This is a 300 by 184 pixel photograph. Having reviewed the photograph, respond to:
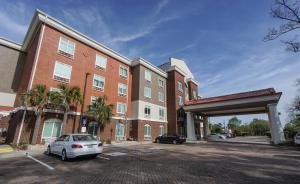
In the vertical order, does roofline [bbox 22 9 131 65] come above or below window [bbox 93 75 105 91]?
above

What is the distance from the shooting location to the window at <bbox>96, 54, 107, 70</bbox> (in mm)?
25281

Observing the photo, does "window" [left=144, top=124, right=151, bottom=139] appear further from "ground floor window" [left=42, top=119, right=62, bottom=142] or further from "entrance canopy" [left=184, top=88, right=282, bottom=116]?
"ground floor window" [left=42, top=119, right=62, bottom=142]

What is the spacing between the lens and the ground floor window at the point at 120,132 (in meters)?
25.9

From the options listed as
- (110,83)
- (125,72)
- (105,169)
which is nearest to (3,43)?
(110,83)

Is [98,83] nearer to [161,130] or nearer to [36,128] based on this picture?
[36,128]

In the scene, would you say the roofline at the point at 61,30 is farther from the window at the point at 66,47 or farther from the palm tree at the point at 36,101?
the palm tree at the point at 36,101

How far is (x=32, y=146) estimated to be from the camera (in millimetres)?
15734

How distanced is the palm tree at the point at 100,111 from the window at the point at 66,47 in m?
6.84

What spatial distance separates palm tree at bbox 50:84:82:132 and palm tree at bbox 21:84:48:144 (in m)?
0.99

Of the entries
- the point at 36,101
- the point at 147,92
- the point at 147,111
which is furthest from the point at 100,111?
the point at 147,92

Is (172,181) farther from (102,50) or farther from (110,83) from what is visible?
(102,50)

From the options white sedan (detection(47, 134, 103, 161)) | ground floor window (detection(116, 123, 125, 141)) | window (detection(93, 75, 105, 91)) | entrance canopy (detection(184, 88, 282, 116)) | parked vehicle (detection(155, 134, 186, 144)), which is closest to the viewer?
white sedan (detection(47, 134, 103, 161))

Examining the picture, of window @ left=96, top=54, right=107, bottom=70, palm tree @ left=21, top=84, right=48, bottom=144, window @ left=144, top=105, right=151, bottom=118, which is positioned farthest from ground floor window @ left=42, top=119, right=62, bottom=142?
window @ left=144, top=105, right=151, bottom=118

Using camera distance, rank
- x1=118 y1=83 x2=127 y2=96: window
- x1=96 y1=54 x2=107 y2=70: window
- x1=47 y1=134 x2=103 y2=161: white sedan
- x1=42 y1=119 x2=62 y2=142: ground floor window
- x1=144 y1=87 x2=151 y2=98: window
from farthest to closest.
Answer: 1. x1=144 y1=87 x2=151 y2=98: window
2. x1=118 y1=83 x2=127 y2=96: window
3. x1=96 y1=54 x2=107 y2=70: window
4. x1=42 y1=119 x2=62 y2=142: ground floor window
5. x1=47 y1=134 x2=103 y2=161: white sedan
